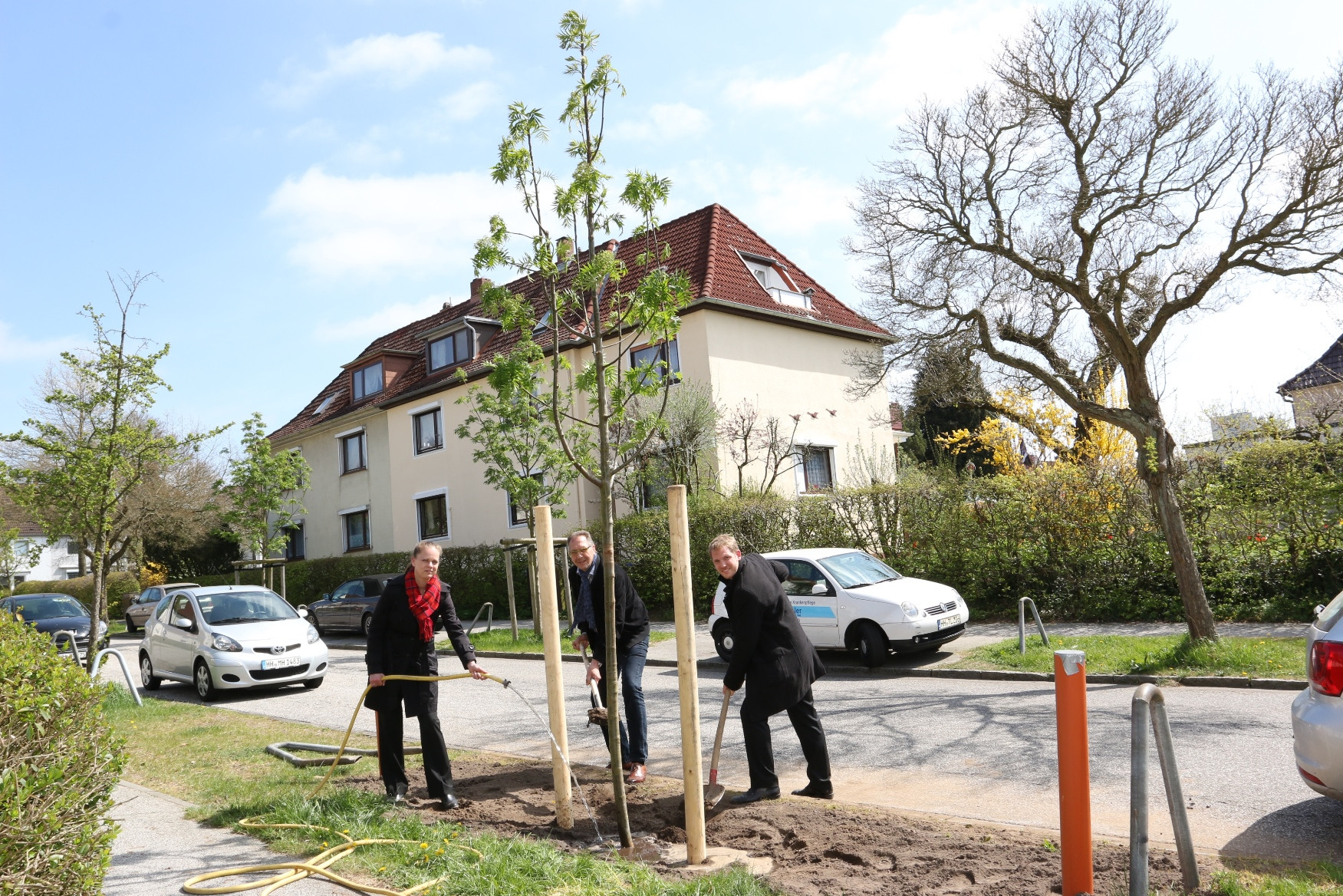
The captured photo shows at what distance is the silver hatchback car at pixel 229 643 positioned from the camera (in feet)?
44.0

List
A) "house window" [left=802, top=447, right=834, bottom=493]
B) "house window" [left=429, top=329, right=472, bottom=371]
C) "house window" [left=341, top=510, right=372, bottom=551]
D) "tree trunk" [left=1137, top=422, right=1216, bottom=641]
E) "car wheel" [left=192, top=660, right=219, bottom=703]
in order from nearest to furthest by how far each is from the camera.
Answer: "tree trunk" [left=1137, top=422, right=1216, bottom=641]
"car wheel" [left=192, top=660, right=219, bottom=703]
"house window" [left=802, top=447, right=834, bottom=493]
"house window" [left=429, top=329, right=472, bottom=371]
"house window" [left=341, top=510, right=372, bottom=551]

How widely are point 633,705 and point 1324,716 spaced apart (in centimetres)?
421

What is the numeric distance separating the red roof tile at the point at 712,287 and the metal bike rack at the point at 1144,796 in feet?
59.6

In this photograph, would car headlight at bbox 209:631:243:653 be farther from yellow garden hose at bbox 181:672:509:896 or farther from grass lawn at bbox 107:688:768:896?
yellow garden hose at bbox 181:672:509:896

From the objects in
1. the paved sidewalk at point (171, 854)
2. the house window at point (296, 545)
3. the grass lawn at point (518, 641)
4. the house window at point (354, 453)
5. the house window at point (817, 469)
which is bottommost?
the grass lawn at point (518, 641)

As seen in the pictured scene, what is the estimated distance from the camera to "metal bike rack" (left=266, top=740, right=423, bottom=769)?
308 inches

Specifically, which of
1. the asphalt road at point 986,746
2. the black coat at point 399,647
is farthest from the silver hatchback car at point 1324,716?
the black coat at point 399,647

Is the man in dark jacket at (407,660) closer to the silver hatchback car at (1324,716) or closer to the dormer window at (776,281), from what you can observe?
the silver hatchback car at (1324,716)

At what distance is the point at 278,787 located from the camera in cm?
706

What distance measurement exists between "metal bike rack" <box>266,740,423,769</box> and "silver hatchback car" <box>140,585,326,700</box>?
518 cm

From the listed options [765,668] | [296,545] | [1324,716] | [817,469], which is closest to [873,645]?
[765,668]

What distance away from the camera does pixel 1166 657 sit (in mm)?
10859

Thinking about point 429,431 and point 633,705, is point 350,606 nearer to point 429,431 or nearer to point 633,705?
point 429,431

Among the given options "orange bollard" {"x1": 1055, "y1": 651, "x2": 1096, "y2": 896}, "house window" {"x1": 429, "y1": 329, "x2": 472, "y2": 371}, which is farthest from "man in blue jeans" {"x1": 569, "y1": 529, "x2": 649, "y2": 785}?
"house window" {"x1": 429, "y1": 329, "x2": 472, "y2": 371}
